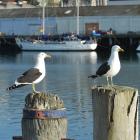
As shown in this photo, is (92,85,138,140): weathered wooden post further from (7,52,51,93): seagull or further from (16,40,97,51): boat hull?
(16,40,97,51): boat hull

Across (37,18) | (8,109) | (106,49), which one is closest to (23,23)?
(37,18)

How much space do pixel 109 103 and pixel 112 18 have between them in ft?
294

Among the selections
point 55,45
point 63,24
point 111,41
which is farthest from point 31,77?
point 63,24

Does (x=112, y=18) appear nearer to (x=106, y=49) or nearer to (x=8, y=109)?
(x=106, y=49)

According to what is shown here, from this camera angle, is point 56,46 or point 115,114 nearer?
point 115,114

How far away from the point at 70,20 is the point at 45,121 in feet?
303

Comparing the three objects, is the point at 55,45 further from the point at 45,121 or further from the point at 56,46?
the point at 45,121

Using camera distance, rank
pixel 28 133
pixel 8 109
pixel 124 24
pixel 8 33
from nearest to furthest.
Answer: pixel 28 133, pixel 8 109, pixel 124 24, pixel 8 33

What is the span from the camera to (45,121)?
22.4 ft

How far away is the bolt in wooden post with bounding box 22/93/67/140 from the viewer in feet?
22.4

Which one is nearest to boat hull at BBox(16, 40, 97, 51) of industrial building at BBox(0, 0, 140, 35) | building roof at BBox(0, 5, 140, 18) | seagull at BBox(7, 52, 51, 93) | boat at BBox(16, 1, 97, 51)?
boat at BBox(16, 1, 97, 51)

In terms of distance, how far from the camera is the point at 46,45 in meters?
98.4

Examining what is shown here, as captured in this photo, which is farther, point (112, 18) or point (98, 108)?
point (112, 18)

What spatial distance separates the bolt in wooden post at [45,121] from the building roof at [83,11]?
293 feet
